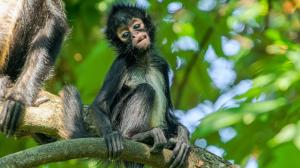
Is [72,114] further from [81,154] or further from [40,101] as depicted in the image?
[81,154]

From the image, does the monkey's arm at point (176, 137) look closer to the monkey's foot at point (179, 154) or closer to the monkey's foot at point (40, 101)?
the monkey's foot at point (179, 154)

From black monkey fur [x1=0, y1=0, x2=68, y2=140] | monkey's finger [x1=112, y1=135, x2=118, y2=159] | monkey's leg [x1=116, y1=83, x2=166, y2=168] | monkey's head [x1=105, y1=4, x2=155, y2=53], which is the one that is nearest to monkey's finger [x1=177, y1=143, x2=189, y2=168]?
monkey's leg [x1=116, y1=83, x2=166, y2=168]

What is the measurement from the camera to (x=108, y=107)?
5.61 m

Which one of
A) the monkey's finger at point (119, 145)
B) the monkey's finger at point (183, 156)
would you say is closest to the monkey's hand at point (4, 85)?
the monkey's finger at point (119, 145)

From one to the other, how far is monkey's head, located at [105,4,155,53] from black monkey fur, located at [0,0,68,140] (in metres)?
0.60

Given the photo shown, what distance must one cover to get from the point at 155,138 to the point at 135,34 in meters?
1.30

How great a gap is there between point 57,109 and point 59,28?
4.48 feet

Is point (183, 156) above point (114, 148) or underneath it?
underneath

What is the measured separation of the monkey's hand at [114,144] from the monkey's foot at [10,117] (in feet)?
3.44

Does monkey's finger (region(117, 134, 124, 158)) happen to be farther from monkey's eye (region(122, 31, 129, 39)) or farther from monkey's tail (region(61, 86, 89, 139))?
monkey's eye (region(122, 31, 129, 39))

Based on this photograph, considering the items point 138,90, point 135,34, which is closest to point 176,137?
point 138,90

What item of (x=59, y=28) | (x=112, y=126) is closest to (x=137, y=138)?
(x=112, y=126)

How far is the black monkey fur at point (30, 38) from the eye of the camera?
6539 mm

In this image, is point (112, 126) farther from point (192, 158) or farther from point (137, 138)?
point (192, 158)
